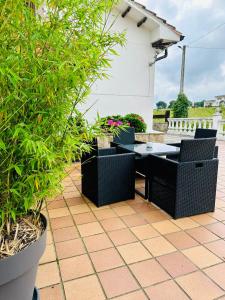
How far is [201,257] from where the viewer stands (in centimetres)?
196

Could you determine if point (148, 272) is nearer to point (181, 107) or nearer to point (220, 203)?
point (220, 203)

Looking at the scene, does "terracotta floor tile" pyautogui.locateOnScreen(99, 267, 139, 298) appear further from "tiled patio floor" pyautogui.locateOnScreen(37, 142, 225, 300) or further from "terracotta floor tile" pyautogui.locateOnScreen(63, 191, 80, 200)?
"terracotta floor tile" pyautogui.locateOnScreen(63, 191, 80, 200)

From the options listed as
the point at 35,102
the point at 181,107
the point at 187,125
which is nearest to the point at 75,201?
the point at 35,102

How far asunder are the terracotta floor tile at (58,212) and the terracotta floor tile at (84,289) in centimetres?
114

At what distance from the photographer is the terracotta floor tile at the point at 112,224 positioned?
2457 mm

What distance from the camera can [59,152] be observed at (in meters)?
1.23

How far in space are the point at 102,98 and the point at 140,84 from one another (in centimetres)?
139

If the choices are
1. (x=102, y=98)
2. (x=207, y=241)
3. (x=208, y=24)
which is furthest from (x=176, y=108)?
(x=207, y=241)

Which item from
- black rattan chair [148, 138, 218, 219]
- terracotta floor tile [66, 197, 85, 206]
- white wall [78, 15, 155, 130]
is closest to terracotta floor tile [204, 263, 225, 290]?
black rattan chair [148, 138, 218, 219]

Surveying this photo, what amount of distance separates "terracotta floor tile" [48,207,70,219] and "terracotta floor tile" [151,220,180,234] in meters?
1.11

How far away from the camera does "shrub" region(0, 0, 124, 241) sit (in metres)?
1.04

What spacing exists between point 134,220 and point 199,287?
1.08 meters

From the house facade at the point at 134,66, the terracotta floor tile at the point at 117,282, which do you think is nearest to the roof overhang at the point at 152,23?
the house facade at the point at 134,66

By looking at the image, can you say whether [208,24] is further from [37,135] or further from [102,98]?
[37,135]
